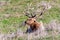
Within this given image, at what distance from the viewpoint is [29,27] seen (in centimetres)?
1445

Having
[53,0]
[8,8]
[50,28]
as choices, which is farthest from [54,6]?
[50,28]

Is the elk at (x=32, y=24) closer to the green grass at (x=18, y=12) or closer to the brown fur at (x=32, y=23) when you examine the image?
the brown fur at (x=32, y=23)

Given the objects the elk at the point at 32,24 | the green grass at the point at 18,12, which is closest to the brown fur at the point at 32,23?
the elk at the point at 32,24

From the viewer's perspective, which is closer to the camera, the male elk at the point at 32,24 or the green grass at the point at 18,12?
the male elk at the point at 32,24

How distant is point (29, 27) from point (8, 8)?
8.70m

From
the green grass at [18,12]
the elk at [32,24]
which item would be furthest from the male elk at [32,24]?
the green grass at [18,12]

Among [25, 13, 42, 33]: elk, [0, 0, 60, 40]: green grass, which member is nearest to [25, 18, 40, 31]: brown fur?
[25, 13, 42, 33]: elk

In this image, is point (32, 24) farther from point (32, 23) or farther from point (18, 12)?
point (18, 12)

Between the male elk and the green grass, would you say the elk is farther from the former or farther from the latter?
the green grass

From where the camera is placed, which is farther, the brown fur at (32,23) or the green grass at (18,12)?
the green grass at (18,12)

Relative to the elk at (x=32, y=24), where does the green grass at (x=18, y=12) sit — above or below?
below

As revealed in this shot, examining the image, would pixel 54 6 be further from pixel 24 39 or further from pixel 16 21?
pixel 24 39

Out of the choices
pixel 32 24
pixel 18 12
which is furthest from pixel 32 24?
pixel 18 12

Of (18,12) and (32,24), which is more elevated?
(32,24)
